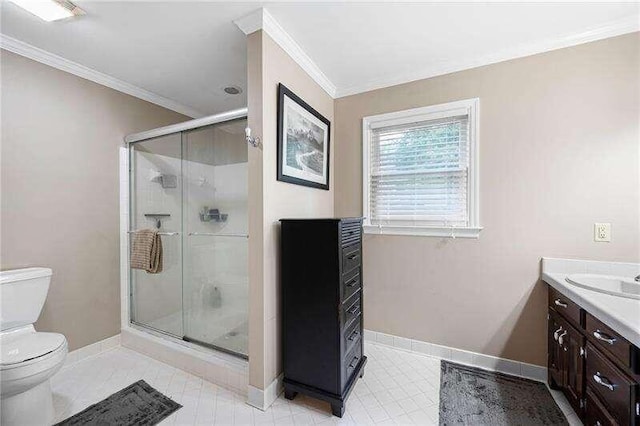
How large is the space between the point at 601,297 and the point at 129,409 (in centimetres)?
265

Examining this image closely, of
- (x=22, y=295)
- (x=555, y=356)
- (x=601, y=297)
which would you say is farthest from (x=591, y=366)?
(x=22, y=295)

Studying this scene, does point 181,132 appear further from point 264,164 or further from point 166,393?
point 166,393

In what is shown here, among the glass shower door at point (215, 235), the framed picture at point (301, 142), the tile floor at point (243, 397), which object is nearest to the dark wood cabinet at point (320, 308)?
the tile floor at point (243, 397)

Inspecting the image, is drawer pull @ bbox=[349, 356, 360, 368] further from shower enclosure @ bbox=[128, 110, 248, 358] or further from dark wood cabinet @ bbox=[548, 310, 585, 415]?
dark wood cabinet @ bbox=[548, 310, 585, 415]

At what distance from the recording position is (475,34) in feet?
5.83

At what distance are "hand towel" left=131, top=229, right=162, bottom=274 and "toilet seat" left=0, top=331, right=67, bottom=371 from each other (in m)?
0.75

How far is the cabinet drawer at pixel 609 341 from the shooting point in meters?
1.04

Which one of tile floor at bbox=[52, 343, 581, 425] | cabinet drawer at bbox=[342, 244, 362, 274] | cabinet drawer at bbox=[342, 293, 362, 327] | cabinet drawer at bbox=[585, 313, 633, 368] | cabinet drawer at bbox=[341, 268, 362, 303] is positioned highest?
cabinet drawer at bbox=[342, 244, 362, 274]

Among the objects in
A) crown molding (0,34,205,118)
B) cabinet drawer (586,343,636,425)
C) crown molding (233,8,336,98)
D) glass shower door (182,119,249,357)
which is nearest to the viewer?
cabinet drawer (586,343,636,425)

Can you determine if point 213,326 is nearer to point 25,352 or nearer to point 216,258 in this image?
point 216,258

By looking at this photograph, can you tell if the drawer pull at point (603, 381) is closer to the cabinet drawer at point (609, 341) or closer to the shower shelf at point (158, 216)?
the cabinet drawer at point (609, 341)

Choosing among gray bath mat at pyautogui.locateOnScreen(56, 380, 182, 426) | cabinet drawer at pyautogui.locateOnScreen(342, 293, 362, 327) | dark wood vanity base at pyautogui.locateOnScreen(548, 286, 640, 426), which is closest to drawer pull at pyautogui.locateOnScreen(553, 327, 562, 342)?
dark wood vanity base at pyautogui.locateOnScreen(548, 286, 640, 426)

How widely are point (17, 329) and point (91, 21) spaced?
6.51 ft

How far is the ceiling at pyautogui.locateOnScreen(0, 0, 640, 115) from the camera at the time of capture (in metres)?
1.55
